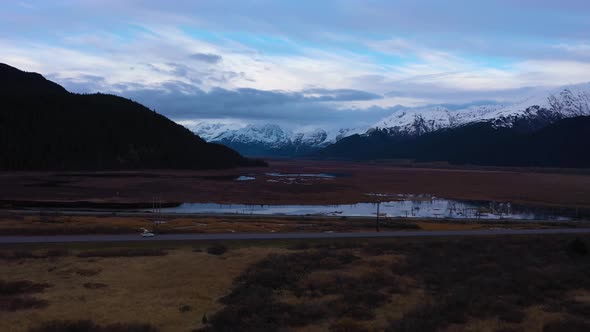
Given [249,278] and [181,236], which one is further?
[181,236]

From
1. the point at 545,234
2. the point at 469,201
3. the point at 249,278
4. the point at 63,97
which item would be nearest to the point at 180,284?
the point at 249,278

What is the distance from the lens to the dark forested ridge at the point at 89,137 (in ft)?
456

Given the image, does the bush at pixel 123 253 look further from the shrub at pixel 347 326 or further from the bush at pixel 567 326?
the bush at pixel 567 326

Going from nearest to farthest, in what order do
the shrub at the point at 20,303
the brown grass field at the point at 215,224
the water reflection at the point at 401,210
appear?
the shrub at the point at 20,303 → the brown grass field at the point at 215,224 → the water reflection at the point at 401,210

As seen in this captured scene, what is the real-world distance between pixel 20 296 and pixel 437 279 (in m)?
18.4

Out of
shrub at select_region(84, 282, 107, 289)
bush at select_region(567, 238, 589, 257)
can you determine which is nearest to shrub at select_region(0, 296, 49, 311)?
shrub at select_region(84, 282, 107, 289)

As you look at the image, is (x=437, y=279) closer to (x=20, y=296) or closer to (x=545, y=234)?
(x=20, y=296)

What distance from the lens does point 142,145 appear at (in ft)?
533

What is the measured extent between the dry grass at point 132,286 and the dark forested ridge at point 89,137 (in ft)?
375

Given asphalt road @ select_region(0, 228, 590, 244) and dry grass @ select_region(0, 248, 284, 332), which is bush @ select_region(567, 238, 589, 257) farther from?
dry grass @ select_region(0, 248, 284, 332)

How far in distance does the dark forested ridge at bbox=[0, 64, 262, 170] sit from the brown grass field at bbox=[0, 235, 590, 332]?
115078 mm

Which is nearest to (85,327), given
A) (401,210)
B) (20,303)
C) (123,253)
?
(20,303)

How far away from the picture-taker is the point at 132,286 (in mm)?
23609

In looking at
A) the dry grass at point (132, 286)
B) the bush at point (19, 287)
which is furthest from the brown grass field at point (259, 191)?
the bush at point (19, 287)
